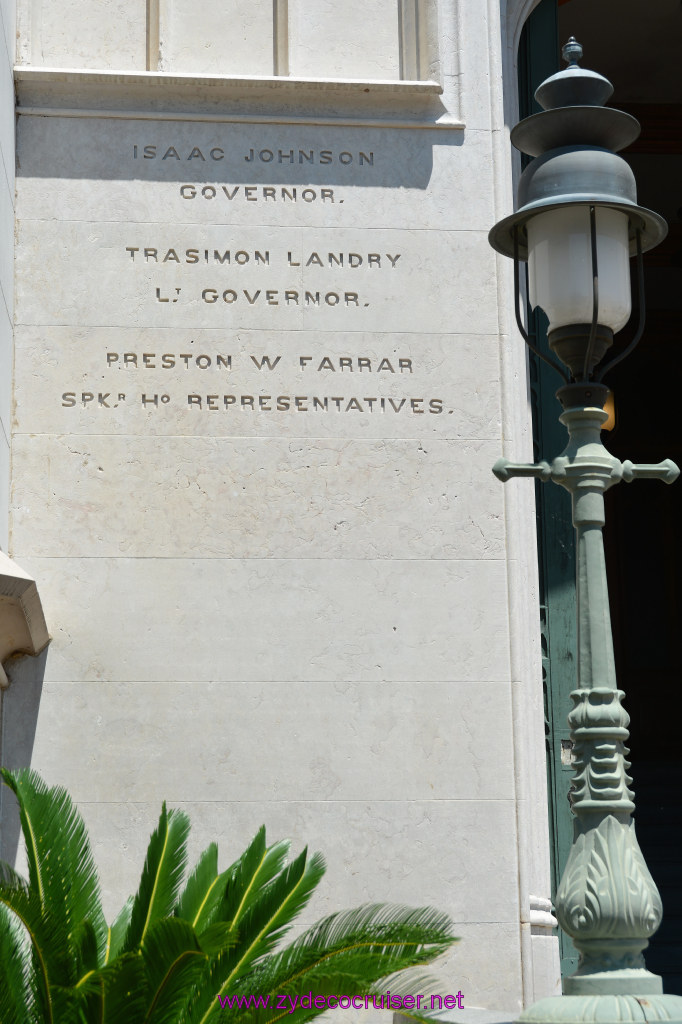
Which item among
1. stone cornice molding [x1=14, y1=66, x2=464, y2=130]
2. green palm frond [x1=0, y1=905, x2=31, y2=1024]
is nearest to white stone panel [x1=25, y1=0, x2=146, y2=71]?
stone cornice molding [x1=14, y1=66, x2=464, y2=130]

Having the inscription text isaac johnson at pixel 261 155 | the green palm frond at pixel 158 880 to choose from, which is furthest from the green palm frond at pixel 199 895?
the inscription text isaac johnson at pixel 261 155

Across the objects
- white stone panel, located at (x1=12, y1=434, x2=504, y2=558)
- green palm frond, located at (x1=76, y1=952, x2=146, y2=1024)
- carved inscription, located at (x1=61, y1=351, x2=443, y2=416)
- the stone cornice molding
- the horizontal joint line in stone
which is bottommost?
green palm frond, located at (x1=76, y1=952, x2=146, y2=1024)

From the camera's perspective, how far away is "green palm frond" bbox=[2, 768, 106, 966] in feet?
24.7

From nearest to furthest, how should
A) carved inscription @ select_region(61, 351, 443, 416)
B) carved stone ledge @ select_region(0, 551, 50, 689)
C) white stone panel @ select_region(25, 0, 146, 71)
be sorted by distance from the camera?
carved stone ledge @ select_region(0, 551, 50, 689), carved inscription @ select_region(61, 351, 443, 416), white stone panel @ select_region(25, 0, 146, 71)

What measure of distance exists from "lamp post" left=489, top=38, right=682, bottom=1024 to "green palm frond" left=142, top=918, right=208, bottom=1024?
1.53m

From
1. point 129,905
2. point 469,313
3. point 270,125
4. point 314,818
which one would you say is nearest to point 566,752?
point 314,818

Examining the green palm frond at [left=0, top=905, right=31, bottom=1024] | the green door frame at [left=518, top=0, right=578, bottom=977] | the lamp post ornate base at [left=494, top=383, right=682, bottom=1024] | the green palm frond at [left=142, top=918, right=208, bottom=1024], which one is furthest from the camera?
the green door frame at [left=518, top=0, right=578, bottom=977]

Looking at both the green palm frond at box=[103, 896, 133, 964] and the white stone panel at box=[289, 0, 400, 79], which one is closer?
the green palm frond at box=[103, 896, 133, 964]

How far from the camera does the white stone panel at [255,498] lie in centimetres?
A: 1092

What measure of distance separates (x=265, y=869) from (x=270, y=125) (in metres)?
6.16

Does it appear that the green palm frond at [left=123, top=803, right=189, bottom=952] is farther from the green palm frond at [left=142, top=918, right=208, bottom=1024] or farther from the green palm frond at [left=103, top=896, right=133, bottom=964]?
the green palm frond at [left=142, top=918, right=208, bottom=1024]

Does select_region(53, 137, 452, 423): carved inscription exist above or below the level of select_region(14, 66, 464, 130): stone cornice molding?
below

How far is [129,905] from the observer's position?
8.91m

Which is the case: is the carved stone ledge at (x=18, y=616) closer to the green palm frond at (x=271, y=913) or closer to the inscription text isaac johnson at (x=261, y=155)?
the green palm frond at (x=271, y=913)
